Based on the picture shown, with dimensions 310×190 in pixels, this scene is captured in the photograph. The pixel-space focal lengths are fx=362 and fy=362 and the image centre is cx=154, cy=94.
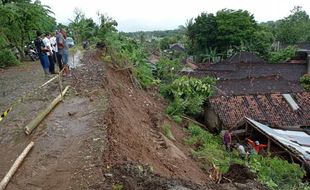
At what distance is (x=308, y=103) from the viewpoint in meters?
21.8

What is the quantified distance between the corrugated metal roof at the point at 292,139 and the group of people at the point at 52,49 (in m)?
9.30

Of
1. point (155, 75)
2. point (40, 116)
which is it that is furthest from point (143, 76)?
point (40, 116)

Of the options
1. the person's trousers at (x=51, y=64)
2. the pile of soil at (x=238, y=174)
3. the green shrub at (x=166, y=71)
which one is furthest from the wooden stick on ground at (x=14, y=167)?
the green shrub at (x=166, y=71)

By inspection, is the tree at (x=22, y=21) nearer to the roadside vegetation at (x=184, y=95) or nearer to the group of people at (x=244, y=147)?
the roadside vegetation at (x=184, y=95)

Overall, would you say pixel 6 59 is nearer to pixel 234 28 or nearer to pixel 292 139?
pixel 292 139

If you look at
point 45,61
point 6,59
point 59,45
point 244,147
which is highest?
point 59,45

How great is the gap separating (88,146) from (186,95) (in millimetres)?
13710

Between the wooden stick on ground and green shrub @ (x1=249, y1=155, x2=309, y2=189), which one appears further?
green shrub @ (x1=249, y1=155, x2=309, y2=189)

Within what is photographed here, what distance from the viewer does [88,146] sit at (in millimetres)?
6746

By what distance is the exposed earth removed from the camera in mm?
5730

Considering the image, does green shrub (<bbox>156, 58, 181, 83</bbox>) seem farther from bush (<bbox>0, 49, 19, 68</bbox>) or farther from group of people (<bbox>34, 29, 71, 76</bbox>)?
group of people (<bbox>34, 29, 71, 76</bbox>)

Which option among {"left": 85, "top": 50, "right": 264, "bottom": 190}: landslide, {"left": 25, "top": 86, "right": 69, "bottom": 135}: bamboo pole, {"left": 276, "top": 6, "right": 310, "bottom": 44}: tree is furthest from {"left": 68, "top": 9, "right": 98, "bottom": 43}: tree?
{"left": 276, "top": 6, "right": 310, "bottom": 44}: tree

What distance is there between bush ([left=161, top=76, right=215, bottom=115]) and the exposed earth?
5045mm

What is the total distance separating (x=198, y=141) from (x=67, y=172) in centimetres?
969
